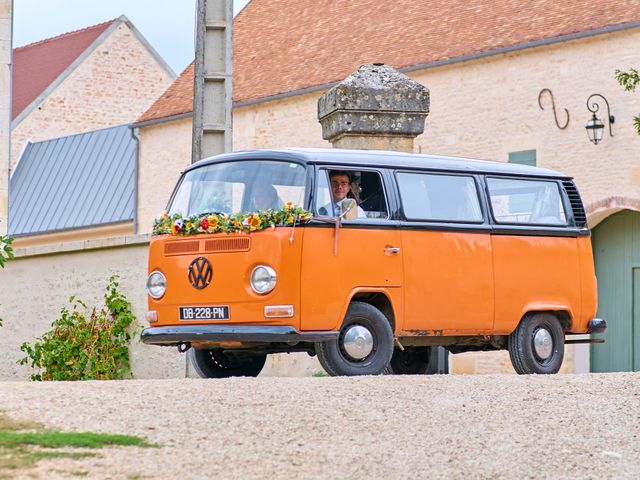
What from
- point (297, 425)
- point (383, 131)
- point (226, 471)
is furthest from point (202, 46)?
point (226, 471)

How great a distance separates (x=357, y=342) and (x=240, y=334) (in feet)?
3.08

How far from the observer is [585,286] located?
13.1 m

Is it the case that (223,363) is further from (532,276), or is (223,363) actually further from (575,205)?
(575,205)

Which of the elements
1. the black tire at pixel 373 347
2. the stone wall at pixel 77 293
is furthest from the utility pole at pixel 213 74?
the black tire at pixel 373 347

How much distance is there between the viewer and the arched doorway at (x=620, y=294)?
2205cm

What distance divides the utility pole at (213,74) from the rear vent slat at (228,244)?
13.9ft

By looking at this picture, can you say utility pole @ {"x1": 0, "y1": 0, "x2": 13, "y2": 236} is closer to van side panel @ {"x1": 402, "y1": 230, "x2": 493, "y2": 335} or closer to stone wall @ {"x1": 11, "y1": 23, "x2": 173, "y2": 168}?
stone wall @ {"x1": 11, "y1": 23, "x2": 173, "y2": 168}

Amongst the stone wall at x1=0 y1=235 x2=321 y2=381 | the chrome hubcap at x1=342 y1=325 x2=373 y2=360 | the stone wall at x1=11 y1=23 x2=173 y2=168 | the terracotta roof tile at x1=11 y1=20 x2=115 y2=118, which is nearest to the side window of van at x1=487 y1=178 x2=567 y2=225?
the chrome hubcap at x1=342 y1=325 x2=373 y2=360

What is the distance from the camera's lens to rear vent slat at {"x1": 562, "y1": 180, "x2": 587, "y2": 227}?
1326 centimetres

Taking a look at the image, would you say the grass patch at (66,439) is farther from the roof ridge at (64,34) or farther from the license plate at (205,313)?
the roof ridge at (64,34)

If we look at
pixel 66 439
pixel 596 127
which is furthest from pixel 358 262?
pixel 596 127

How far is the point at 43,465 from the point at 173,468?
0.65 metres

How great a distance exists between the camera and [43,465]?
7.33 meters

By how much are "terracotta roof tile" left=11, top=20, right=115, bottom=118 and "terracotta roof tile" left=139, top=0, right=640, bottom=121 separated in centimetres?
732
